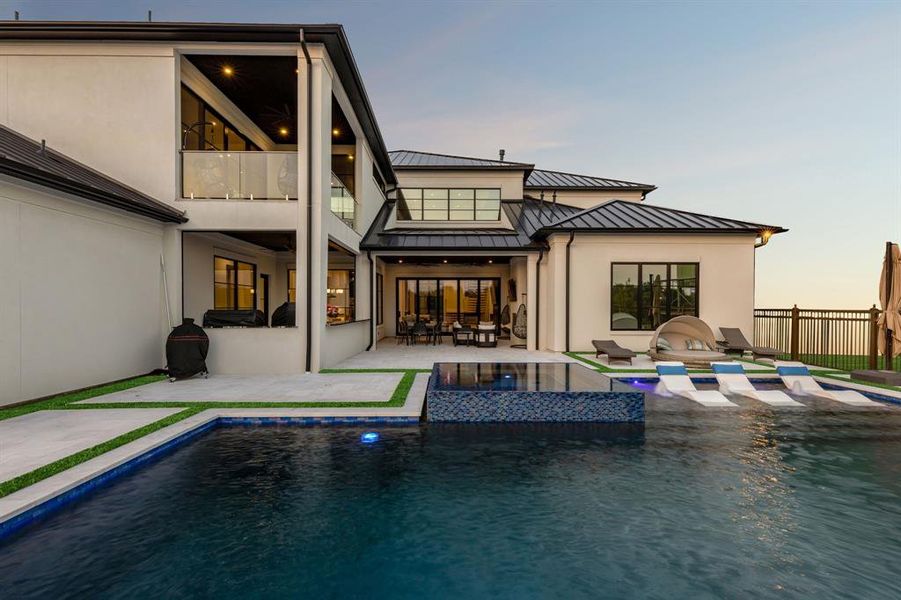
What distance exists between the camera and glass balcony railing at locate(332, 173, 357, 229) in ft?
A: 38.5

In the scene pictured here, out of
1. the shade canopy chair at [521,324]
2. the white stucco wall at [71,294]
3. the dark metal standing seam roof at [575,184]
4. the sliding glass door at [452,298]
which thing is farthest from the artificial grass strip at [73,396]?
the dark metal standing seam roof at [575,184]

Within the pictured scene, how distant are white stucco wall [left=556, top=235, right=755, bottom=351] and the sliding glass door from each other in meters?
6.18

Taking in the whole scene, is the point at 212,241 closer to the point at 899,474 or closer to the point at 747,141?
the point at 899,474

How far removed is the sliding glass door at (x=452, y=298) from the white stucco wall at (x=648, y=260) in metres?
6.18

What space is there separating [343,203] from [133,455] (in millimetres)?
9076

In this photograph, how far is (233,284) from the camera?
13.7 meters

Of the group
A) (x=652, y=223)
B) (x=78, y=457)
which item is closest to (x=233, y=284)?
(x=78, y=457)

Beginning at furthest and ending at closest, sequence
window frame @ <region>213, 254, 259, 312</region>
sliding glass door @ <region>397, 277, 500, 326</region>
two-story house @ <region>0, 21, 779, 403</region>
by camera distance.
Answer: sliding glass door @ <region>397, 277, 500, 326</region> < window frame @ <region>213, 254, 259, 312</region> < two-story house @ <region>0, 21, 779, 403</region>

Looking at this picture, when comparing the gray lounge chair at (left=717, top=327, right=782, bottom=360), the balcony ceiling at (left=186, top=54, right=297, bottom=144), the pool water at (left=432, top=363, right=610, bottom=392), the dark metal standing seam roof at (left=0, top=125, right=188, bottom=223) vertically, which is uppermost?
the balcony ceiling at (left=186, top=54, right=297, bottom=144)

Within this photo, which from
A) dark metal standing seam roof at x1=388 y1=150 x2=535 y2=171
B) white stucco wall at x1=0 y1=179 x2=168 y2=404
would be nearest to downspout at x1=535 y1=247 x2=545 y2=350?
dark metal standing seam roof at x1=388 y1=150 x2=535 y2=171

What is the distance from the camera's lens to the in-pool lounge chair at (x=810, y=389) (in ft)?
26.0

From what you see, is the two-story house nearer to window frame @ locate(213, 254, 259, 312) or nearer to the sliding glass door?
window frame @ locate(213, 254, 259, 312)

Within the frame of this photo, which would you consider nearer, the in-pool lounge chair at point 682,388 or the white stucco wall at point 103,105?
the in-pool lounge chair at point 682,388

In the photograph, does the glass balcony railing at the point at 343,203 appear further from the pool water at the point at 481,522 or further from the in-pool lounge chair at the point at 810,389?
the in-pool lounge chair at the point at 810,389
